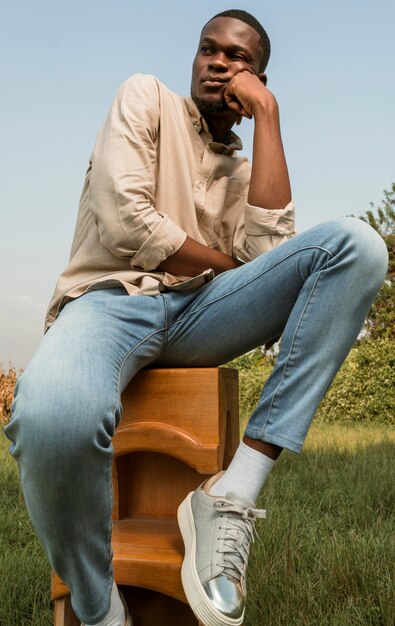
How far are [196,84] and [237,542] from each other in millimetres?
1343

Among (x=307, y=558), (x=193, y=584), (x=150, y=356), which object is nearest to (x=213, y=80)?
(x=150, y=356)

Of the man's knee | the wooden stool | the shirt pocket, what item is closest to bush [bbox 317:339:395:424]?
the shirt pocket

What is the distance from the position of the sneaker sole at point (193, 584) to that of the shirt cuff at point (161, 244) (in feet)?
2.06

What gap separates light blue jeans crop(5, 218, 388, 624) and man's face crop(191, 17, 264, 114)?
1.94ft

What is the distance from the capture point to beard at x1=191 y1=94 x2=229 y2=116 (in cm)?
233

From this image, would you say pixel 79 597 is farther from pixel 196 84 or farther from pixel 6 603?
pixel 196 84

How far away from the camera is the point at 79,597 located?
1.79m

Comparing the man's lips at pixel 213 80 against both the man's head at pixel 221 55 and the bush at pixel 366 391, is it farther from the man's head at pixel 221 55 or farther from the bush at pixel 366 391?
the bush at pixel 366 391

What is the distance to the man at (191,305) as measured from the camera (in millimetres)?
1721

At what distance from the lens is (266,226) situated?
222 centimetres

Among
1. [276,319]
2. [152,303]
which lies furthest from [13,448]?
[276,319]

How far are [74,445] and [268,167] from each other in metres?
1.01

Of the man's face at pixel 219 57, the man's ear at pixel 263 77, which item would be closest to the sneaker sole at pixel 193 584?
the man's face at pixel 219 57

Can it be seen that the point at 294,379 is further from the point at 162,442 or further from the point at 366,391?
the point at 366,391
